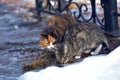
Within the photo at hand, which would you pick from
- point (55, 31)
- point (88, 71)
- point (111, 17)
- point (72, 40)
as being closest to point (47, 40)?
point (55, 31)

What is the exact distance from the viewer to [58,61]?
5.39 metres

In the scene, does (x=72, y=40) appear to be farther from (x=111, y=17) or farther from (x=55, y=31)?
(x=111, y=17)

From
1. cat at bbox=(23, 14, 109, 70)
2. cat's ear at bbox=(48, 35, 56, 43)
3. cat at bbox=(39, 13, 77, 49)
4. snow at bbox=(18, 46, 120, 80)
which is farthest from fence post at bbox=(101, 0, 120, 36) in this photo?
cat's ear at bbox=(48, 35, 56, 43)

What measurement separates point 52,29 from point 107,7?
151 centimetres

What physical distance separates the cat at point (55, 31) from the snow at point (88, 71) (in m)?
0.33

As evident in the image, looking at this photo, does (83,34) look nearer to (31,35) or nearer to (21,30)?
(31,35)

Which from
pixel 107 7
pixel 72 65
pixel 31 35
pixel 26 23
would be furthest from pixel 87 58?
pixel 26 23

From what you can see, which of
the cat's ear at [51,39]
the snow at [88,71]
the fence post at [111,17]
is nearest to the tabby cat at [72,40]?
the cat's ear at [51,39]

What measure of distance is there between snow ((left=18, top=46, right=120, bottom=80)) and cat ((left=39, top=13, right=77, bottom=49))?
33 cm

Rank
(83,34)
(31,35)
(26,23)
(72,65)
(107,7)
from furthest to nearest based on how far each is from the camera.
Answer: (26,23) < (31,35) < (107,7) < (83,34) < (72,65)

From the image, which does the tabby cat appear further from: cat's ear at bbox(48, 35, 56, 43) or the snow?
the snow

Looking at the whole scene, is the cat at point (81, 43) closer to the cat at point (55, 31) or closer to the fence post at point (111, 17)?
the cat at point (55, 31)

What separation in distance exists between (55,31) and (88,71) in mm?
902

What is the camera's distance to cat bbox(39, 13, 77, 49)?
5258 mm
